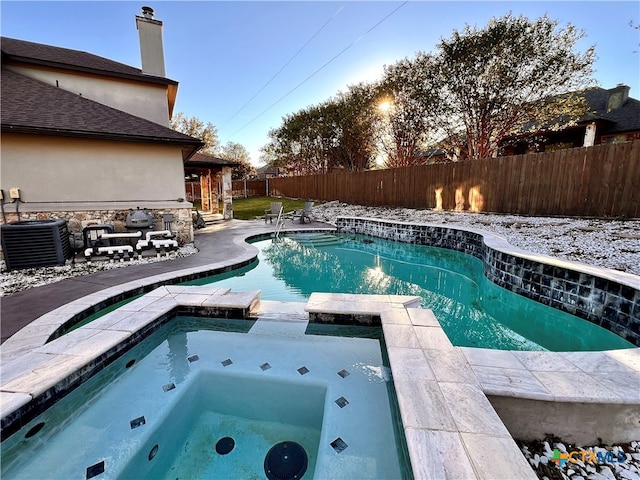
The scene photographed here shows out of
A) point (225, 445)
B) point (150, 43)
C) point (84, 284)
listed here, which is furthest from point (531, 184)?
point (150, 43)

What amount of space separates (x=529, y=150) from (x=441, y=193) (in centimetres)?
956

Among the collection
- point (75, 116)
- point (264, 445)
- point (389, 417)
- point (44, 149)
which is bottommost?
point (264, 445)

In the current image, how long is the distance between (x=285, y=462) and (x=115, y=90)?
10.7 metres

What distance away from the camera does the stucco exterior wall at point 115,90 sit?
7820 millimetres

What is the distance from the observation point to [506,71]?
37.2ft

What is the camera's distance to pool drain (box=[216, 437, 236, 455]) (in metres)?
2.00

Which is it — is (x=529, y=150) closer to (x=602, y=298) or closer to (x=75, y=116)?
(x=602, y=298)

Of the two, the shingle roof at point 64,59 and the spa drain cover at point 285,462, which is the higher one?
the shingle roof at point 64,59

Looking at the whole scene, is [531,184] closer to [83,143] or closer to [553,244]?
[553,244]

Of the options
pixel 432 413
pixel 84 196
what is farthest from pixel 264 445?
pixel 84 196

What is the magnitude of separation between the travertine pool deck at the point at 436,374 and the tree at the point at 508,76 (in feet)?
41.2

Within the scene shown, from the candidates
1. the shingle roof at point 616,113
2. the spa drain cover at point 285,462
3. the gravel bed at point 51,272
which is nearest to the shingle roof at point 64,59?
the gravel bed at point 51,272

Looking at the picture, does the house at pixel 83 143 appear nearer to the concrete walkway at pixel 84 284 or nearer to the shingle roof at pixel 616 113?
the concrete walkway at pixel 84 284

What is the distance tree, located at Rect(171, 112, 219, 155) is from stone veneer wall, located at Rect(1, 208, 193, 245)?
823 inches
